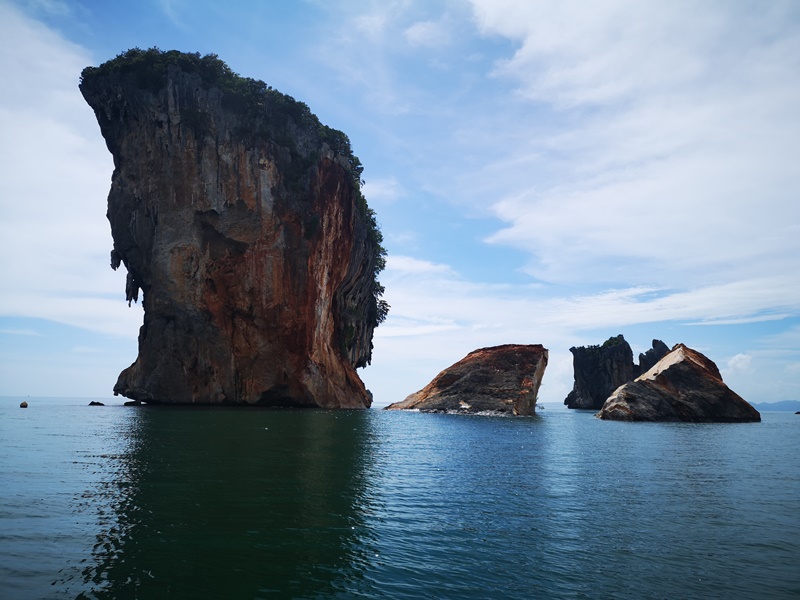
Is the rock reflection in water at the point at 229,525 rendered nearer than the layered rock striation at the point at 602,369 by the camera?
Yes

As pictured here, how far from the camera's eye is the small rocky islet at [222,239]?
6781 cm

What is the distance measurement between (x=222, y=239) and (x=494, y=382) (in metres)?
41.1

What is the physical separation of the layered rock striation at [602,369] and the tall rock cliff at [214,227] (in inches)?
3994

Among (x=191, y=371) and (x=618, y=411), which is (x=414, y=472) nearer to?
(x=618, y=411)

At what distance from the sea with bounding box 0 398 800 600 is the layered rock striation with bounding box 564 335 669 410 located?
127556 mm

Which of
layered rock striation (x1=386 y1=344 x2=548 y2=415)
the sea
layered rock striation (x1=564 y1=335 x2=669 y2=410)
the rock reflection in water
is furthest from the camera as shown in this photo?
layered rock striation (x1=564 y1=335 x2=669 y2=410)

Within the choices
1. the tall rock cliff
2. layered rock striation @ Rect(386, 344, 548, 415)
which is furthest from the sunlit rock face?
the tall rock cliff

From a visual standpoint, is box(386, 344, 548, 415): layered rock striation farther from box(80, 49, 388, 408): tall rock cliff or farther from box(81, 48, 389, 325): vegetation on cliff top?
box(81, 48, 389, 325): vegetation on cliff top

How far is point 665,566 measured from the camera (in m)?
10.3

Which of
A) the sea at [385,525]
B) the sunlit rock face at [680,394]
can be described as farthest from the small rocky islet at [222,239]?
the sea at [385,525]

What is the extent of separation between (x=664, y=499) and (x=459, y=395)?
4956cm

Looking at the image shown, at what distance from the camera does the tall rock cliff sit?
68062 mm

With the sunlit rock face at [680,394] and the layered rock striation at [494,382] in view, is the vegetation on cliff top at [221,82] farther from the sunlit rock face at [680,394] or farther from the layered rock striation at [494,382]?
the sunlit rock face at [680,394]

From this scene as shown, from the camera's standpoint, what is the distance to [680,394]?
5712 centimetres
